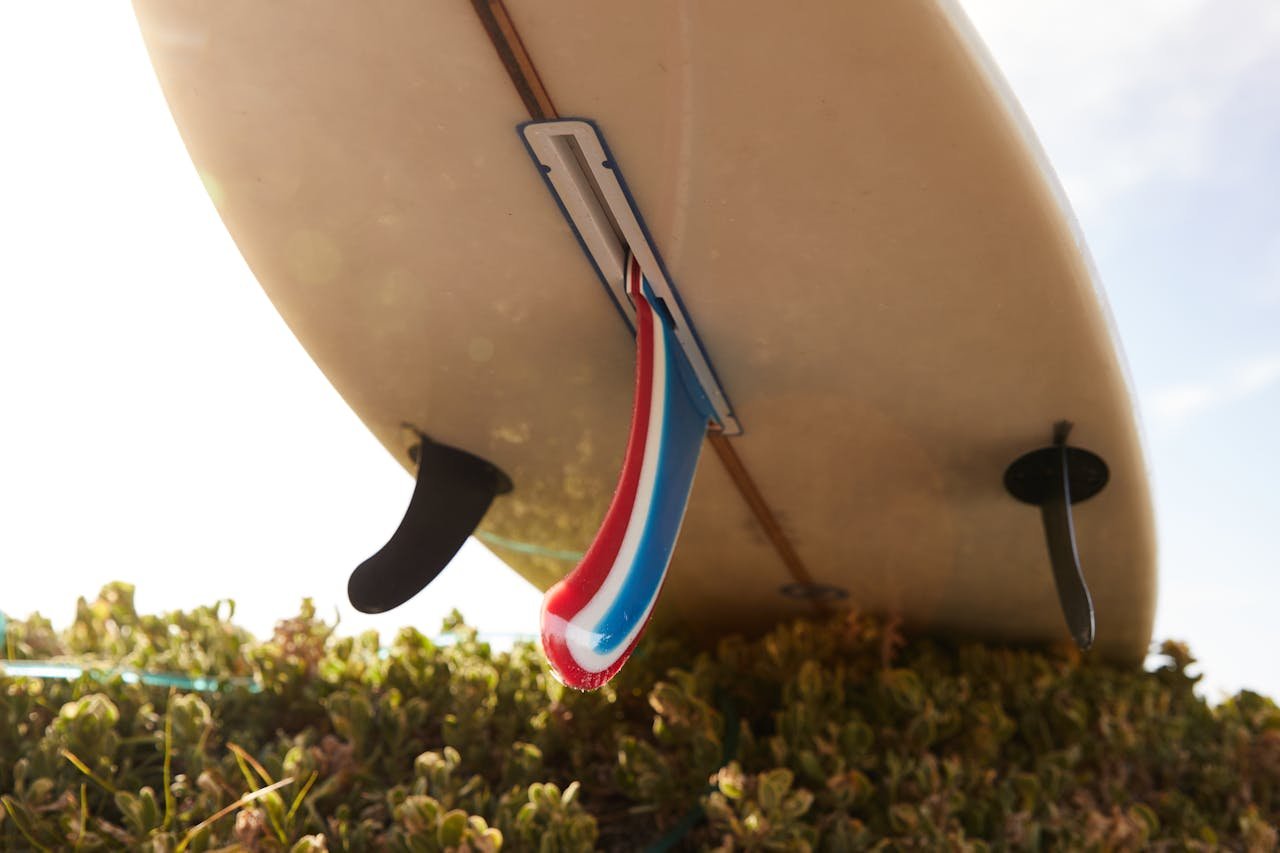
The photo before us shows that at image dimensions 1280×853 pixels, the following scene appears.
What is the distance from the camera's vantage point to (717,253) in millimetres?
1513

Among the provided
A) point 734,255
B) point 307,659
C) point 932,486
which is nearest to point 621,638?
point 734,255

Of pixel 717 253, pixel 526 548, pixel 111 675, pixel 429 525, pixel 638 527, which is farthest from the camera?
pixel 526 548

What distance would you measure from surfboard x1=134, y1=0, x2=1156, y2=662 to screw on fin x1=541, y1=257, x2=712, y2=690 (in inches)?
4.2

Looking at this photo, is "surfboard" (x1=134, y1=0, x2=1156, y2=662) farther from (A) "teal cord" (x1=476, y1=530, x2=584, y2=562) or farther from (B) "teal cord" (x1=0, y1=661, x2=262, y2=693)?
(B) "teal cord" (x1=0, y1=661, x2=262, y2=693)

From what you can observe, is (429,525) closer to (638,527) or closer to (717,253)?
(638,527)

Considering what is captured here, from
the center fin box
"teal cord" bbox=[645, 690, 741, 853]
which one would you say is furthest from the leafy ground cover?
the center fin box

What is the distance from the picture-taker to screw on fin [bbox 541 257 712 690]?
3.81 feet

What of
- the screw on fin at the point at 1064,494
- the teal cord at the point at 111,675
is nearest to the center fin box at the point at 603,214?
the screw on fin at the point at 1064,494

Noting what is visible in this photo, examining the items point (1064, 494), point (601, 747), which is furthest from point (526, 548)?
point (1064, 494)

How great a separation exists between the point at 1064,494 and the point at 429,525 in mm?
1230

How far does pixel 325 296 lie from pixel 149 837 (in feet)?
3.21

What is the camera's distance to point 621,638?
4.05ft

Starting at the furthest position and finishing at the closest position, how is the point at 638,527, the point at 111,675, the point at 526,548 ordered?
the point at 526,548 → the point at 111,675 → the point at 638,527

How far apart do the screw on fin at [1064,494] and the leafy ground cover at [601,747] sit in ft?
1.60
